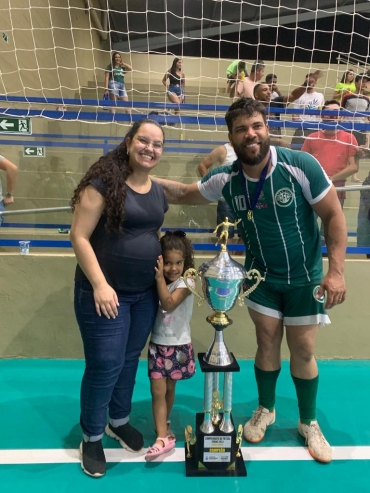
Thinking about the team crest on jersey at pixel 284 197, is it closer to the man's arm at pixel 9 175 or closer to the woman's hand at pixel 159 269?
the woman's hand at pixel 159 269

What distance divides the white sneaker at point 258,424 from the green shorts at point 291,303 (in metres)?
0.51

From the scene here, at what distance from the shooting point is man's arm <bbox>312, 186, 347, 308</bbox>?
158 cm

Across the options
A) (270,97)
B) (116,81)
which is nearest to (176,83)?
(116,81)

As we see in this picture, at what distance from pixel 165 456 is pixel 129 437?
185mm

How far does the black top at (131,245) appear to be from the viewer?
4.90ft

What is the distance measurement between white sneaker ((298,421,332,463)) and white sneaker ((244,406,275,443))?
0.16 metres

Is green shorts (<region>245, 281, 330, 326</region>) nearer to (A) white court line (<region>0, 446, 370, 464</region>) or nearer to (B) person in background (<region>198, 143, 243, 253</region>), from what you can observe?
(A) white court line (<region>0, 446, 370, 464</region>)

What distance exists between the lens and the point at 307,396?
1834 mm

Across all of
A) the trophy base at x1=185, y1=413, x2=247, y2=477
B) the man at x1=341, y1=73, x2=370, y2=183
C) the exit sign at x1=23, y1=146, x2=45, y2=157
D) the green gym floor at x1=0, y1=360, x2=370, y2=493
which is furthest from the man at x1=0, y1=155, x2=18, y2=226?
the man at x1=341, y1=73, x2=370, y2=183

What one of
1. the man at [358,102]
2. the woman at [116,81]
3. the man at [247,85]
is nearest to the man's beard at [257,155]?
the man at [358,102]

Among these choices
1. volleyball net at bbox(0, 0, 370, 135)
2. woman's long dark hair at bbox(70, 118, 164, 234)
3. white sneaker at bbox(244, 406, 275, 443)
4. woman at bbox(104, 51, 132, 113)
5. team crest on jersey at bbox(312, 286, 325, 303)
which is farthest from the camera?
woman at bbox(104, 51, 132, 113)

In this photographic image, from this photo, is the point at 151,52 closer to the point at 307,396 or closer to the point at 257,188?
the point at 257,188

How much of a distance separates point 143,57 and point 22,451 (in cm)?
891

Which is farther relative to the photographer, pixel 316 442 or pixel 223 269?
pixel 316 442
